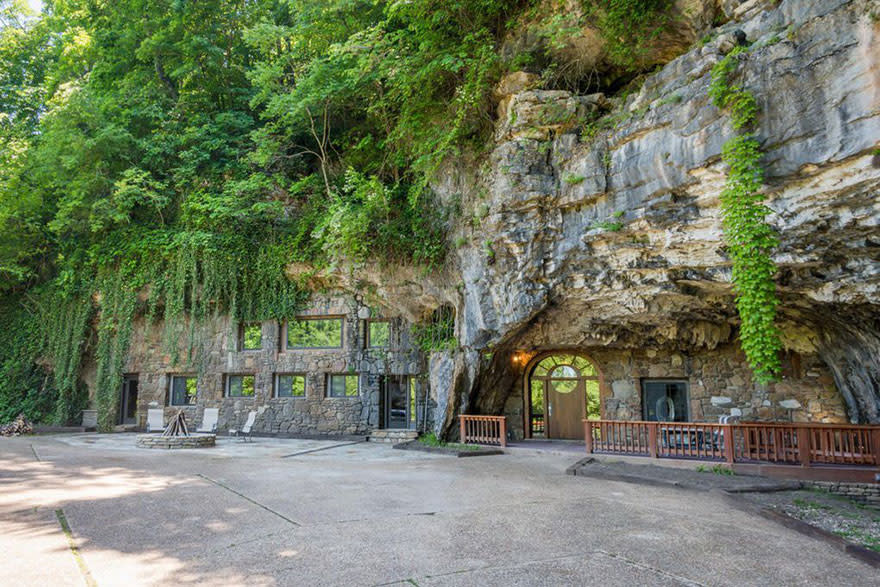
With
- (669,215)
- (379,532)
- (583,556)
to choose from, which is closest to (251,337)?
(379,532)

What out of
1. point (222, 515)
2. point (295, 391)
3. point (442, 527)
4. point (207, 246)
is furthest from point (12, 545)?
point (207, 246)

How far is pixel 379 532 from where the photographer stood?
526cm

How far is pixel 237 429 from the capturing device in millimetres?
16203

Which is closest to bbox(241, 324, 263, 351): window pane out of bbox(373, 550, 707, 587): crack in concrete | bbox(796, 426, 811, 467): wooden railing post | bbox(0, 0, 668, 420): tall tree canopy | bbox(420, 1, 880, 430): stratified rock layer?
bbox(0, 0, 668, 420): tall tree canopy

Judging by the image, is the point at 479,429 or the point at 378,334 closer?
the point at 479,429

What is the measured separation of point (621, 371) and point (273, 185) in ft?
38.4

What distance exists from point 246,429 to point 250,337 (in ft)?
9.94

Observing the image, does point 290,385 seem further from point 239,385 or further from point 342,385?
point 239,385

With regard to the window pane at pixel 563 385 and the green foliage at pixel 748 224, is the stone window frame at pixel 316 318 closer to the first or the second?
the window pane at pixel 563 385

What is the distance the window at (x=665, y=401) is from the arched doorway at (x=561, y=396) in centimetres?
125

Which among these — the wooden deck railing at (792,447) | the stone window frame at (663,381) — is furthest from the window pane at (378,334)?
the wooden deck railing at (792,447)

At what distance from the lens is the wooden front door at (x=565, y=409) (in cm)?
1392

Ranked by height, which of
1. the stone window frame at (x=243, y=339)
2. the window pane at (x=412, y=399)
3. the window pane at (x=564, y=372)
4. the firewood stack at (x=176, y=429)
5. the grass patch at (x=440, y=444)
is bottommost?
the grass patch at (x=440, y=444)

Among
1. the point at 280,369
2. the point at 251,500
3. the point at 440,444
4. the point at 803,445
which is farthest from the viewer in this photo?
the point at 280,369
